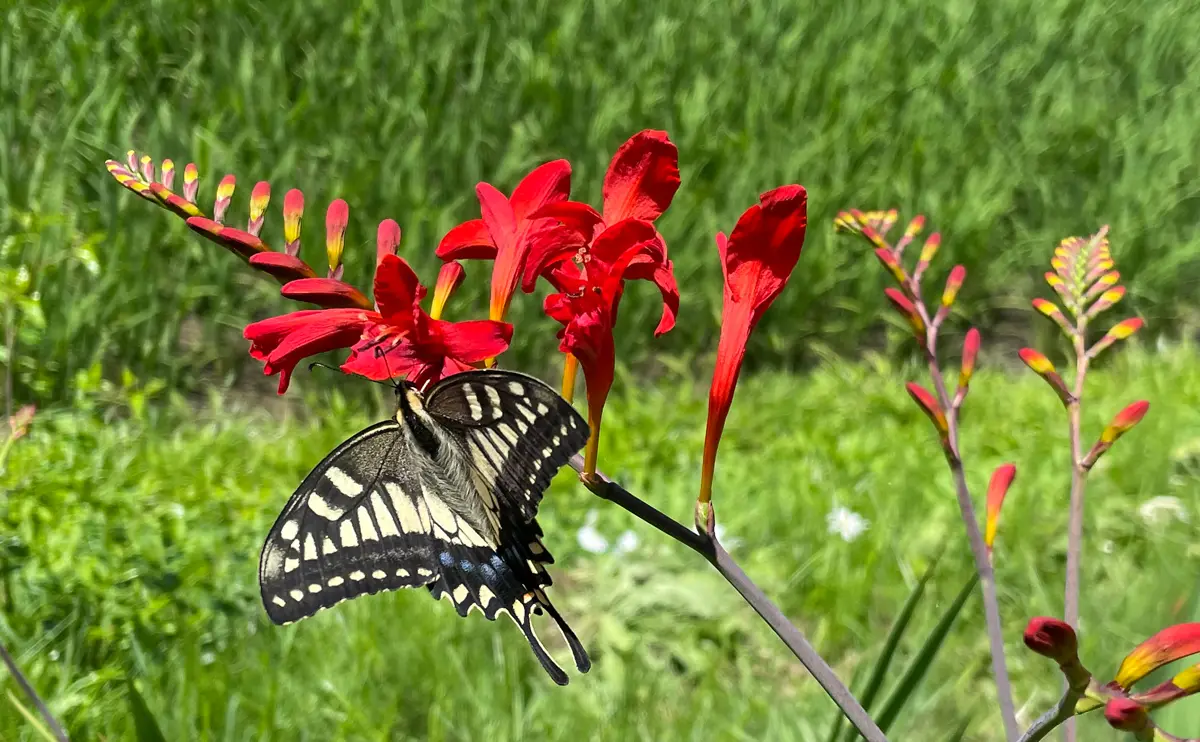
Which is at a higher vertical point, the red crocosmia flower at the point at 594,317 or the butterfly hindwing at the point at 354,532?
the butterfly hindwing at the point at 354,532

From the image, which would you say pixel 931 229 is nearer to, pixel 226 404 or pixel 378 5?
pixel 378 5

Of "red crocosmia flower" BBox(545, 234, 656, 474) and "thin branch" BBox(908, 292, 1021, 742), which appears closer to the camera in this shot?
"red crocosmia flower" BBox(545, 234, 656, 474)

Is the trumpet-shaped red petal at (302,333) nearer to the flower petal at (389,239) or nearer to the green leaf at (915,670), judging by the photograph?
the flower petal at (389,239)

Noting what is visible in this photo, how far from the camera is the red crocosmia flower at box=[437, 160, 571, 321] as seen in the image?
0.62m

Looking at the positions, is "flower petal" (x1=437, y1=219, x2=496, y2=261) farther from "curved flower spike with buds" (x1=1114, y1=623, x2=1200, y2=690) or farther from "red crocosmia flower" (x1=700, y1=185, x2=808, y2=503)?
"curved flower spike with buds" (x1=1114, y1=623, x2=1200, y2=690)

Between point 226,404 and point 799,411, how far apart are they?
187 cm

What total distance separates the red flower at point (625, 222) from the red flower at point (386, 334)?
0.07 metres

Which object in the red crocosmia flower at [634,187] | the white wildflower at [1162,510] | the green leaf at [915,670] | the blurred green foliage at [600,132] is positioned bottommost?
the white wildflower at [1162,510]

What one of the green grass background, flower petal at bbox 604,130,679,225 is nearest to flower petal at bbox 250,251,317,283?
flower petal at bbox 604,130,679,225

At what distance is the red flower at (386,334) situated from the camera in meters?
0.53

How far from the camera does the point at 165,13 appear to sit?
3027 millimetres

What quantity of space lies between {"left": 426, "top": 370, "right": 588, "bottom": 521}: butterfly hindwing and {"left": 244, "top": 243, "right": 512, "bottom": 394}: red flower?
0.09 feet

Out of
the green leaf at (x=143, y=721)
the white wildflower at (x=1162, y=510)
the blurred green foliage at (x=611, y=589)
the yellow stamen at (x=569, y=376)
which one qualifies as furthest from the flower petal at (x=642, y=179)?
the white wildflower at (x=1162, y=510)

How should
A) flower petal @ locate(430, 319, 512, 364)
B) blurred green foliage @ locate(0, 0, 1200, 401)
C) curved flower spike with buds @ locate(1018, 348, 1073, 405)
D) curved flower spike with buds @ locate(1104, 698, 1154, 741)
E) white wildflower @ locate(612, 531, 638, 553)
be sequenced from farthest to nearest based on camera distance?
1. blurred green foliage @ locate(0, 0, 1200, 401)
2. white wildflower @ locate(612, 531, 638, 553)
3. curved flower spike with buds @ locate(1018, 348, 1073, 405)
4. flower petal @ locate(430, 319, 512, 364)
5. curved flower spike with buds @ locate(1104, 698, 1154, 741)
